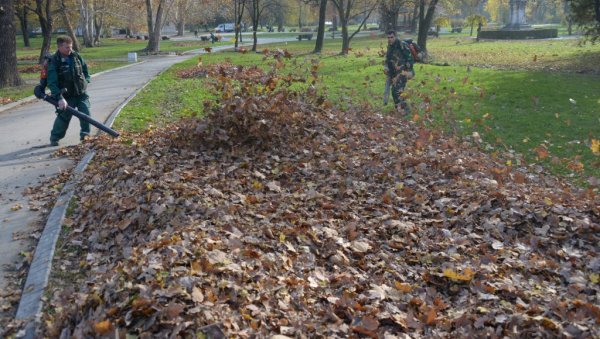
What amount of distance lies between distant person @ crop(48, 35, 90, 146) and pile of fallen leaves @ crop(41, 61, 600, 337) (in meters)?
1.35

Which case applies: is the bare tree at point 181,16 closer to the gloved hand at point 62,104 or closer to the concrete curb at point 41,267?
the gloved hand at point 62,104

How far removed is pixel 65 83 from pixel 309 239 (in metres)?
6.04

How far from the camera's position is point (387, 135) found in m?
9.85

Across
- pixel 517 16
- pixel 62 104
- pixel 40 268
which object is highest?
pixel 517 16

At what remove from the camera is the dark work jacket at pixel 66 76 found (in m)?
9.35

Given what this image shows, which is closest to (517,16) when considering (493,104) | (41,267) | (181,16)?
(181,16)

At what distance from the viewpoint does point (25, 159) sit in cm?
911

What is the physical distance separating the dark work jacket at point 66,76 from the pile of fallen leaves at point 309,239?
1.42 m

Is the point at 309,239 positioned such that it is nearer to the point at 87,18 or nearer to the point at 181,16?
the point at 87,18

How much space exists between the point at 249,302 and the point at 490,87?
1399cm

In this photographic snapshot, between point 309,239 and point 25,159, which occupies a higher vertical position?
point 25,159

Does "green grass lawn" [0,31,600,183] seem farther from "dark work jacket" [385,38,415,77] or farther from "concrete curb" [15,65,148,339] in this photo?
"concrete curb" [15,65,148,339]

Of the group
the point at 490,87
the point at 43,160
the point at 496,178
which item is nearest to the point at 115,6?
the point at 490,87

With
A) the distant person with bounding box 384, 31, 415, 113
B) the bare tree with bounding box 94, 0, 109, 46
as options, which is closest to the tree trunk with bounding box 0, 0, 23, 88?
the distant person with bounding box 384, 31, 415, 113
